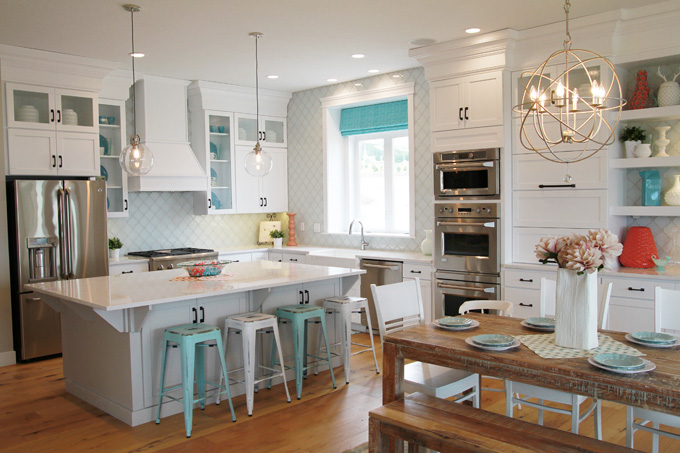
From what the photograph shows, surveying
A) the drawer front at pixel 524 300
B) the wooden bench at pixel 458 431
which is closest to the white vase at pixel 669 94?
the drawer front at pixel 524 300

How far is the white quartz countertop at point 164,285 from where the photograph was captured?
3.54 metres

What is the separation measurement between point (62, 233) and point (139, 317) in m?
2.15

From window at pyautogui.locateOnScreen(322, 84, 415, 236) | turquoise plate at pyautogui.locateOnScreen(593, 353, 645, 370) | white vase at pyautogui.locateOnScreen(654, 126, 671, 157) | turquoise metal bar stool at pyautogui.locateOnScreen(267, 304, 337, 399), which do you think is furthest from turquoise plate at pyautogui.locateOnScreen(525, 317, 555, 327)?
window at pyautogui.locateOnScreen(322, 84, 415, 236)

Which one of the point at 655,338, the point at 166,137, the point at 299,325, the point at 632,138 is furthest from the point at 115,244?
the point at 655,338

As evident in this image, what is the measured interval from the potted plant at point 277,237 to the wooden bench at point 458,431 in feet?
14.4

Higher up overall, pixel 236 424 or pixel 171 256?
pixel 171 256

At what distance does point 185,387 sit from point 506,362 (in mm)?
2031

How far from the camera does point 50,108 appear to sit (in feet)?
17.8

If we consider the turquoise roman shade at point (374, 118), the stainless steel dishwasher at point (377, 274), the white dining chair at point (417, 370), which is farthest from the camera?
the turquoise roman shade at point (374, 118)

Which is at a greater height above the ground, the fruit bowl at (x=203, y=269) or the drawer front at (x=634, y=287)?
the fruit bowl at (x=203, y=269)

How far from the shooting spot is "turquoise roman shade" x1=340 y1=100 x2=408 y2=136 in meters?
6.36

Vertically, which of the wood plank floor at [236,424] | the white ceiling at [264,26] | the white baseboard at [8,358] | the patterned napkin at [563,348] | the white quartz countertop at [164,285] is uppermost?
the white ceiling at [264,26]

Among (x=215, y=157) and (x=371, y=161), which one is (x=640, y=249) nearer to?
(x=371, y=161)

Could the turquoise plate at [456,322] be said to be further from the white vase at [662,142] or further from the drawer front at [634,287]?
the white vase at [662,142]
